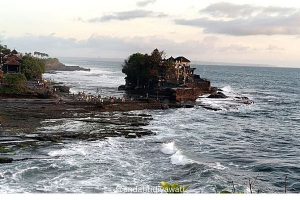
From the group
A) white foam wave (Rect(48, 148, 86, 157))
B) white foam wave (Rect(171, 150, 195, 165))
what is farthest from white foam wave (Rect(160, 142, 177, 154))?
white foam wave (Rect(48, 148, 86, 157))

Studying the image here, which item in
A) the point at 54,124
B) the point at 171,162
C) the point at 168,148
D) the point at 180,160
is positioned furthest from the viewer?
the point at 54,124

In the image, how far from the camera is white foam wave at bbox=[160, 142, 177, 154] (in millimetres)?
27469

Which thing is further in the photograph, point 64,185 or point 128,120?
point 128,120

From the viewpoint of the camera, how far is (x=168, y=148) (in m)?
28.0

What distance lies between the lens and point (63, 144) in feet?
92.0

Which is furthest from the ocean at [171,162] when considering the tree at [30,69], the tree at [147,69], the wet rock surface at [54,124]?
the tree at [30,69]

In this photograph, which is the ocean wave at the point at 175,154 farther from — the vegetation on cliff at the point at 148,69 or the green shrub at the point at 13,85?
the vegetation on cliff at the point at 148,69

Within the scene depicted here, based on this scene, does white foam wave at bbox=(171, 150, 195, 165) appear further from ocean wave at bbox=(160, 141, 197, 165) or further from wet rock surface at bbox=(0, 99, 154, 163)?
wet rock surface at bbox=(0, 99, 154, 163)

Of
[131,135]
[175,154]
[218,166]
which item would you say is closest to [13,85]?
[131,135]

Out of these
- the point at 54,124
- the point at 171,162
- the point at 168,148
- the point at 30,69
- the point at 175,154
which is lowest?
the point at 171,162

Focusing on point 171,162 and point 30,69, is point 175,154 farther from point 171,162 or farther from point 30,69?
point 30,69

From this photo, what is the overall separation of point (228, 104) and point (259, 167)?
35409 millimetres
